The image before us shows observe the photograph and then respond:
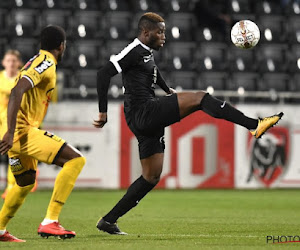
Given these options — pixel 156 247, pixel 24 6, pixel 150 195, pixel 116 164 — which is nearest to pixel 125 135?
pixel 116 164

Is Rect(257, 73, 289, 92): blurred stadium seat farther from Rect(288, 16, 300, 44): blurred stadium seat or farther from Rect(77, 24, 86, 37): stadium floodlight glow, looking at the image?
Rect(77, 24, 86, 37): stadium floodlight glow

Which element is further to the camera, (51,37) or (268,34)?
(268,34)

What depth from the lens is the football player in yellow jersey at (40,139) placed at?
20.3ft

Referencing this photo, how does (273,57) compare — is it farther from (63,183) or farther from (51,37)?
(63,183)

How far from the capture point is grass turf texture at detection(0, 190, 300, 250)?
6.17 meters

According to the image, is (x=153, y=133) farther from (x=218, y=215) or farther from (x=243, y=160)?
(x=243, y=160)

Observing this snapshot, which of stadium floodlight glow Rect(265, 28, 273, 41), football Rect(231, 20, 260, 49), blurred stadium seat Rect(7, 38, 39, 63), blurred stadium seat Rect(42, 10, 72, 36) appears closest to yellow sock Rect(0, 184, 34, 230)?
football Rect(231, 20, 260, 49)

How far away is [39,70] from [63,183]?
98 centimetres

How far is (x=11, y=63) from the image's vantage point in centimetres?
1088

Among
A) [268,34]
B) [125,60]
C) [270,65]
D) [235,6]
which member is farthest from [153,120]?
[235,6]

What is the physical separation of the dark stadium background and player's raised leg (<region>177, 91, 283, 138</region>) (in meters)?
10.3

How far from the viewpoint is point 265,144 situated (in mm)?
15445

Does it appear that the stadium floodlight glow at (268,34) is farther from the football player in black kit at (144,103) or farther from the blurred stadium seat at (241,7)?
the football player in black kit at (144,103)

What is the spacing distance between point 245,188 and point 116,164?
109 inches
